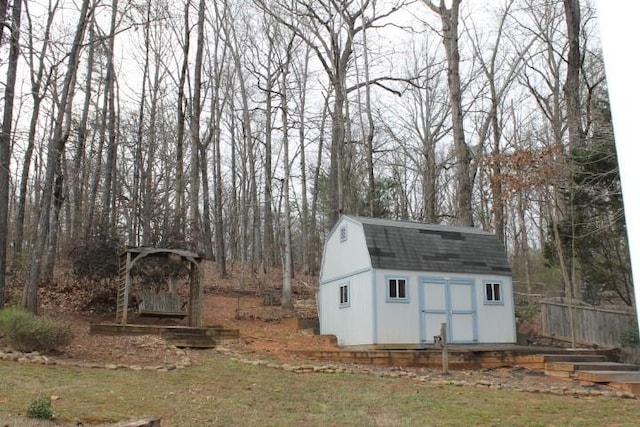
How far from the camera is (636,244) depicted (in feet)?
3.50

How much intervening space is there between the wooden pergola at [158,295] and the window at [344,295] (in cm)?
373

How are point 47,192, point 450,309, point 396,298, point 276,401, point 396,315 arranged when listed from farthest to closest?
point 450,309 → point 396,298 → point 396,315 → point 47,192 → point 276,401

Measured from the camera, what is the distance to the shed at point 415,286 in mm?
14344

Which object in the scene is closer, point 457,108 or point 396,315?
point 396,315

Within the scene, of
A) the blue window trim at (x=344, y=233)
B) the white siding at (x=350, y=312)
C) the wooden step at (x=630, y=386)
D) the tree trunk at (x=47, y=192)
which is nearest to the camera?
the wooden step at (x=630, y=386)

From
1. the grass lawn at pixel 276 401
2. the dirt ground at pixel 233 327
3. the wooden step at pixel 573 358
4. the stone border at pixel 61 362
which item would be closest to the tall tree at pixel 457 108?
the wooden step at pixel 573 358

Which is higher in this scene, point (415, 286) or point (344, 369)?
point (415, 286)

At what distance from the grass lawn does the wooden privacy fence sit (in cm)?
677

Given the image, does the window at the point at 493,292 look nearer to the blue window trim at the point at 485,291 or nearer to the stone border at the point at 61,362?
the blue window trim at the point at 485,291

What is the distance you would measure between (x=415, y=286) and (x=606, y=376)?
4.73 meters

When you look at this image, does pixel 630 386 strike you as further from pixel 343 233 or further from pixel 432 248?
pixel 343 233

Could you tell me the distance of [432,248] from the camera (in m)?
15.4

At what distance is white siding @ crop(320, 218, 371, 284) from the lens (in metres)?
14.9

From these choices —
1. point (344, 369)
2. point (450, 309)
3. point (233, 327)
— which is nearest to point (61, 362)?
point (344, 369)
